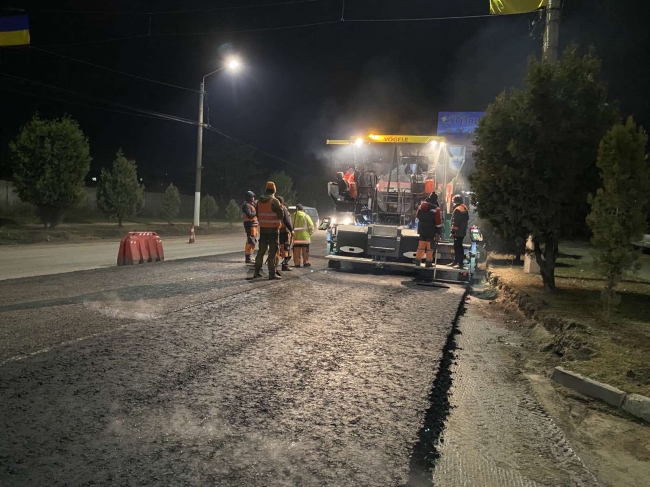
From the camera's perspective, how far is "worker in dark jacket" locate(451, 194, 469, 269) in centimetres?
1205

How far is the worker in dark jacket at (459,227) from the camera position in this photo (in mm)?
12055

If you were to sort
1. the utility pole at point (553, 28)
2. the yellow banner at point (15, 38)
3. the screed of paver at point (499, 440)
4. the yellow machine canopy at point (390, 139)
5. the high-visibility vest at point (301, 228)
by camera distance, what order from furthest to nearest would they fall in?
the yellow banner at point (15, 38) < the high-visibility vest at point (301, 228) < the yellow machine canopy at point (390, 139) < the utility pole at point (553, 28) < the screed of paver at point (499, 440)

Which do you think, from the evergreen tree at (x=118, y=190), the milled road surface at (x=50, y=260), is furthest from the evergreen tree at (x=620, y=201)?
the evergreen tree at (x=118, y=190)

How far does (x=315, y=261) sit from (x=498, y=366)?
1013 cm

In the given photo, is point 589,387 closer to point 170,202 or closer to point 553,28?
point 553,28

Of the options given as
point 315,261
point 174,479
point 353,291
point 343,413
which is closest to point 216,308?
point 353,291

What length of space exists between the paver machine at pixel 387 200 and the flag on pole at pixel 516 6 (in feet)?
11.2

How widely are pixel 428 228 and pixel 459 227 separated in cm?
80

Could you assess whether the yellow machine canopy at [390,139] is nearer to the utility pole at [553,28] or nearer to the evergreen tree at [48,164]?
the utility pole at [553,28]

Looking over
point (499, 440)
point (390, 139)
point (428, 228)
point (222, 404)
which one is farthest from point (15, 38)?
point (499, 440)

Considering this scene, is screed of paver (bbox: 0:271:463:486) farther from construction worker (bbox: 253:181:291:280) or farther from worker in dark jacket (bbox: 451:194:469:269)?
worker in dark jacket (bbox: 451:194:469:269)

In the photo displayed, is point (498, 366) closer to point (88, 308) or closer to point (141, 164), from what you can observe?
point (88, 308)

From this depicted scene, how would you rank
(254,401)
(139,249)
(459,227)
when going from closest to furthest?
1. (254,401)
2. (459,227)
3. (139,249)

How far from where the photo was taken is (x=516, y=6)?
12.4 metres
